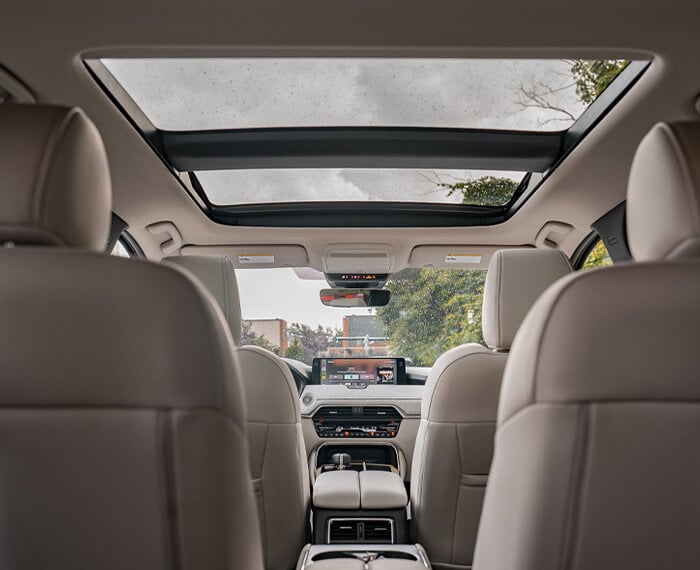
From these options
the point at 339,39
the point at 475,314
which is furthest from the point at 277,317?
the point at 339,39

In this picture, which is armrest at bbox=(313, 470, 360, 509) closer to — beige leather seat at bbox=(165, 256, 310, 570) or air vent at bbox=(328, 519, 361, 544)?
air vent at bbox=(328, 519, 361, 544)

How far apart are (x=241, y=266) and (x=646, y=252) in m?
3.51

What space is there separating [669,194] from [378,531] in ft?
8.06

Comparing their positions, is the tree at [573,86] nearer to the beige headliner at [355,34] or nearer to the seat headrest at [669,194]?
the beige headliner at [355,34]

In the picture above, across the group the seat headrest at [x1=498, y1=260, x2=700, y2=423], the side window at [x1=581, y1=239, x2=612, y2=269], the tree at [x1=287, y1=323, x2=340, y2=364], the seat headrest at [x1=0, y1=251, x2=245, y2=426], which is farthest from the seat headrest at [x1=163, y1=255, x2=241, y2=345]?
the tree at [x1=287, y1=323, x2=340, y2=364]

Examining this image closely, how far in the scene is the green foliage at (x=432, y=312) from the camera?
474 cm

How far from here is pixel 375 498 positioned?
119 inches

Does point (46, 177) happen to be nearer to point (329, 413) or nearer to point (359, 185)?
point (359, 185)

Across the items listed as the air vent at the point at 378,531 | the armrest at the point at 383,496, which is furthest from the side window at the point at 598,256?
the air vent at the point at 378,531

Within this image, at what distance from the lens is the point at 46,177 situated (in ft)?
3.48

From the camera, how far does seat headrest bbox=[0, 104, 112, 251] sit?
1051 mm

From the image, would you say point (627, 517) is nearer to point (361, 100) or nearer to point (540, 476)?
point (540, 476)

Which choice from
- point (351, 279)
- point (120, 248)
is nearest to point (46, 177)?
point (120, 248)

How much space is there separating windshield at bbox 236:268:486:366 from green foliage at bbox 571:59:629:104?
2.12 meters
